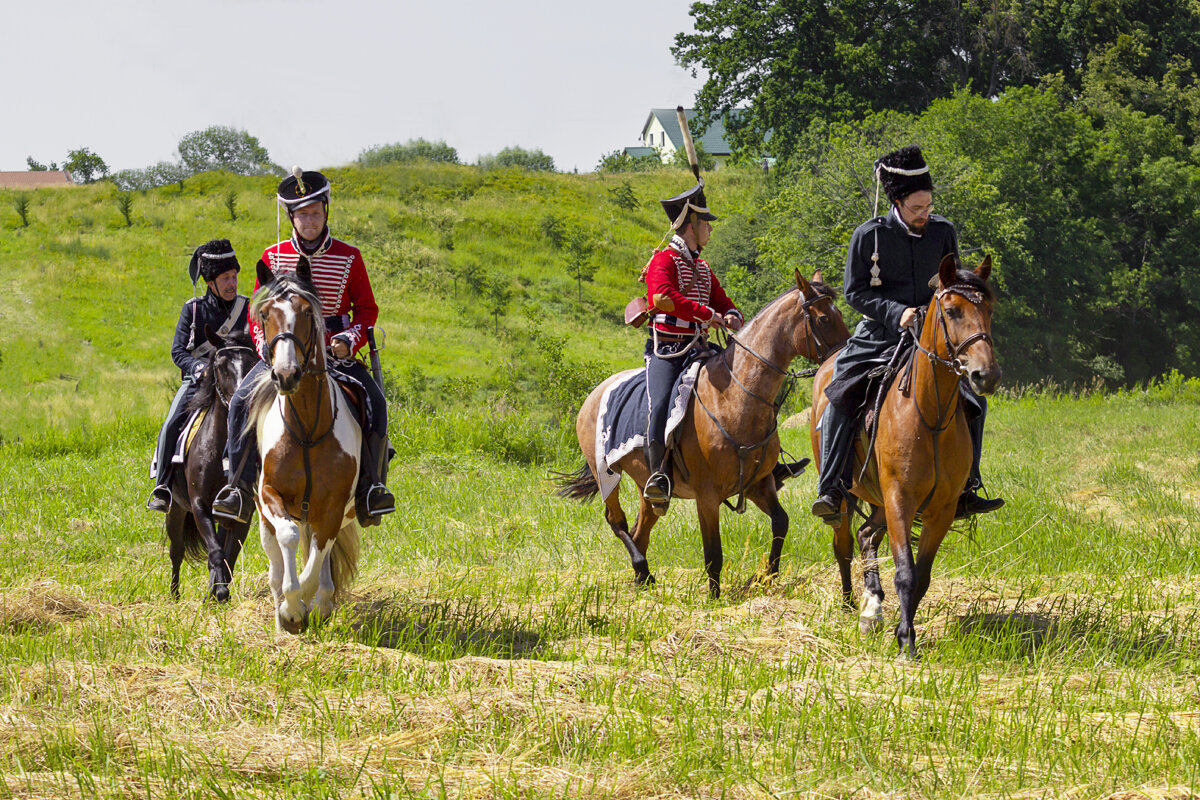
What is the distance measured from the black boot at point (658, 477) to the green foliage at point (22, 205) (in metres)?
39.8

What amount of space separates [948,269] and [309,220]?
13.2 ft

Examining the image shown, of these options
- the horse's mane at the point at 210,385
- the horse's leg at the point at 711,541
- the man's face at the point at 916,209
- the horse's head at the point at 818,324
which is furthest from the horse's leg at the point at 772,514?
the horse's mane at the point at 210,385

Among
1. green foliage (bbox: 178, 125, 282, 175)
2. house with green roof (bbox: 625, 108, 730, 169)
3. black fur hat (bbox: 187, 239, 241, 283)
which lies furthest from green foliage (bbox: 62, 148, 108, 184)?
black fur hat (bbox: 187, 239, 241, 283)

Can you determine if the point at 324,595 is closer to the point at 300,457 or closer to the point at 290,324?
the point at 300,457

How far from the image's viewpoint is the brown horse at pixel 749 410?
786 cm

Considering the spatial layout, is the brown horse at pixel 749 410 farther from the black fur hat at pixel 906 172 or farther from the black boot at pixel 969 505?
the black boot at pixel 969 505

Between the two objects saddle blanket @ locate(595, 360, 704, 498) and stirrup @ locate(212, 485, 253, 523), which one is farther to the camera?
saddle blanket @ locate(595, 360, 704, 498)

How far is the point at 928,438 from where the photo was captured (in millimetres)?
6301

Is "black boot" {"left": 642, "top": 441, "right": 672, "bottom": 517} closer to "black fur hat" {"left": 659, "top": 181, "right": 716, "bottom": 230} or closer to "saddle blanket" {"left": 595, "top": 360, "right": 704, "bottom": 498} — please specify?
"saddle blanket" {"left": 595, "top": 360, "right": 704, "bottom": 498}

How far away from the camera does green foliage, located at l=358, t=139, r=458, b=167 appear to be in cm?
5894

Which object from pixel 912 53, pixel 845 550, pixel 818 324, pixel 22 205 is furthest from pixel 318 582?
Result: pixel 22 205

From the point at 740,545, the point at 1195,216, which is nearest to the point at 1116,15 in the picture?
the point at 1195,216

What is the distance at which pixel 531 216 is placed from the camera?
5047 centimetres

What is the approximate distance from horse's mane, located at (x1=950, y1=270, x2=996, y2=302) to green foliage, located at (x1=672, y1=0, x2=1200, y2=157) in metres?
35.6
